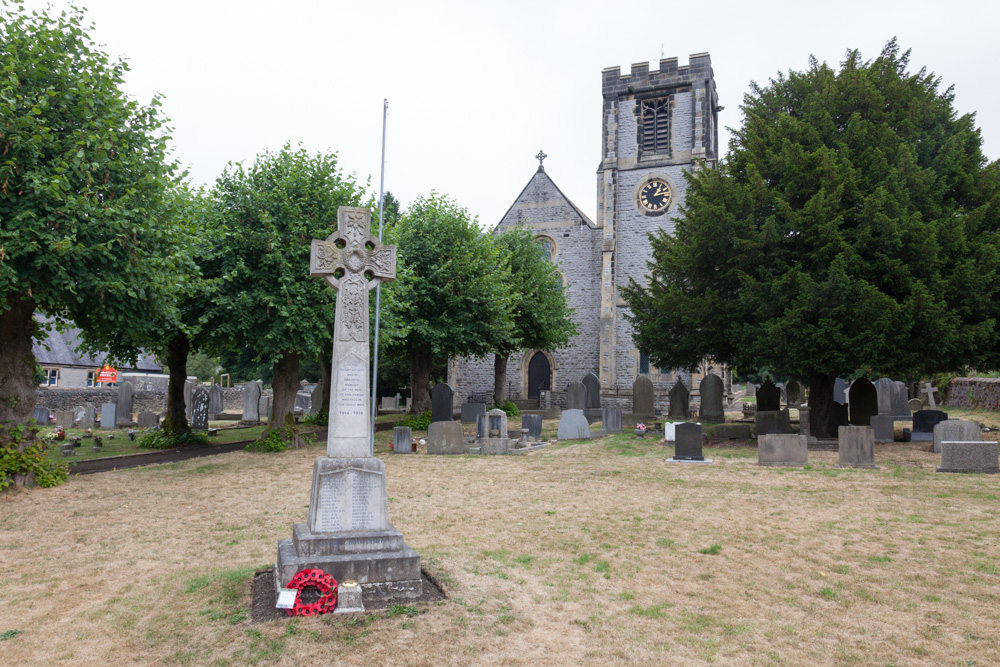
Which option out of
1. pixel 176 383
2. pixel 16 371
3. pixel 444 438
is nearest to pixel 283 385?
pixel 176 383

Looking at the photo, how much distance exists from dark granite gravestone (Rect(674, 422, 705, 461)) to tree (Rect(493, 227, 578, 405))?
13529 millimetres

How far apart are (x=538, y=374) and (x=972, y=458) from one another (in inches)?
970

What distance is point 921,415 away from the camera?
17.0m

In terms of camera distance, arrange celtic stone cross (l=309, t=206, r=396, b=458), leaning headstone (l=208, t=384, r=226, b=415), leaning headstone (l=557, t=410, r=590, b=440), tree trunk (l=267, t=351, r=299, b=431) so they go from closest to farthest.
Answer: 1. celtic stone cross (l=309, t=206, r=396, b=458)
2. tree trunk (l=267, t=351, r=299, b=431)
3. leaning headstone (l=557, t=410, r=590, b=440)
4. leaning headstone (l=208, t=384, r=226, b=415)

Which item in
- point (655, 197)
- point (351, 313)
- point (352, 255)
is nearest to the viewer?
point (351, 313)

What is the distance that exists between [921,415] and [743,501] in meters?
10.8

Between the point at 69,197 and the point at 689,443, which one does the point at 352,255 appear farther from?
the point at 689,443

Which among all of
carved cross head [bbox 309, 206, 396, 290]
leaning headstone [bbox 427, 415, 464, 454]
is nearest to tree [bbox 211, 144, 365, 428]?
leaning headstone [bbox 427, 415, 464, 454]

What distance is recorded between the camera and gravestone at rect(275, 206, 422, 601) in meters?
5.55

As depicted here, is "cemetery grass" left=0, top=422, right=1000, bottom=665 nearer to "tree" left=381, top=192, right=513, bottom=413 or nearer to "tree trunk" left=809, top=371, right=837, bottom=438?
"tree trunk" left=809, top=371, right=837, bottom=438

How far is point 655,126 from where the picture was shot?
3453 cm

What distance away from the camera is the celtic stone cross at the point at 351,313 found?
6.20 metres

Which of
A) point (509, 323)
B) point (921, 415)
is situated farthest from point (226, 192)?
point (921, 415)

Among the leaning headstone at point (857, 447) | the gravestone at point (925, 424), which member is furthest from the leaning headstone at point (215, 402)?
the gravestone at point (925, 424)
